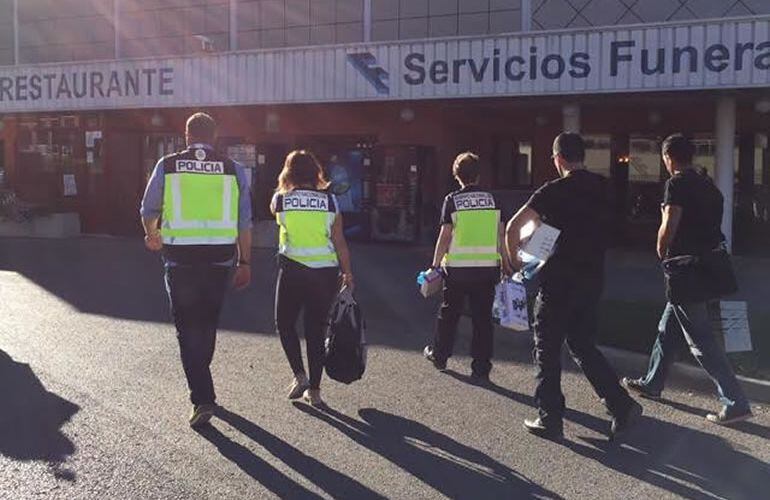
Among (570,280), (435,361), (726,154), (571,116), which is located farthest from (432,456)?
(571,116)

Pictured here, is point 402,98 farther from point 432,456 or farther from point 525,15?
point 432,456

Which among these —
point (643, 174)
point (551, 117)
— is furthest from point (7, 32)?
point (643, 174)

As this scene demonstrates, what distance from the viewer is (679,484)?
15.0 ft

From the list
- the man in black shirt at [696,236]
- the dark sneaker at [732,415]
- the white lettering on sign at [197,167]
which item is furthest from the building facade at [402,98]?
the white lettering on sign at [197,167]

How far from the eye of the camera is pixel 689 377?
6625 mm

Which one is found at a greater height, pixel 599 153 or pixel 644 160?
pixel 599 153

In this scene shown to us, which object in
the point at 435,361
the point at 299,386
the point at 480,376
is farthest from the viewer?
the point at 435,361

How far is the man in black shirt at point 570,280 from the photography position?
507 cm

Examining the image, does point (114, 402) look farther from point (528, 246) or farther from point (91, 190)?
point (91, 190)

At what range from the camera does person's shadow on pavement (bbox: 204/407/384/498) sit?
14.5 feet

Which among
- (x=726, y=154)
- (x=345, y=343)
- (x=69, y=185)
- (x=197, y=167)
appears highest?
(x=726, y=154)

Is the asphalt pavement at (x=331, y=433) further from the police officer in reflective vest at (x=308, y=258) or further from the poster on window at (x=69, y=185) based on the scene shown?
the poster on window at (x=69, y=185)

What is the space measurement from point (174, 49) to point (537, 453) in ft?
60.7

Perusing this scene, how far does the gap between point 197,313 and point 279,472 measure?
52.5 inches
